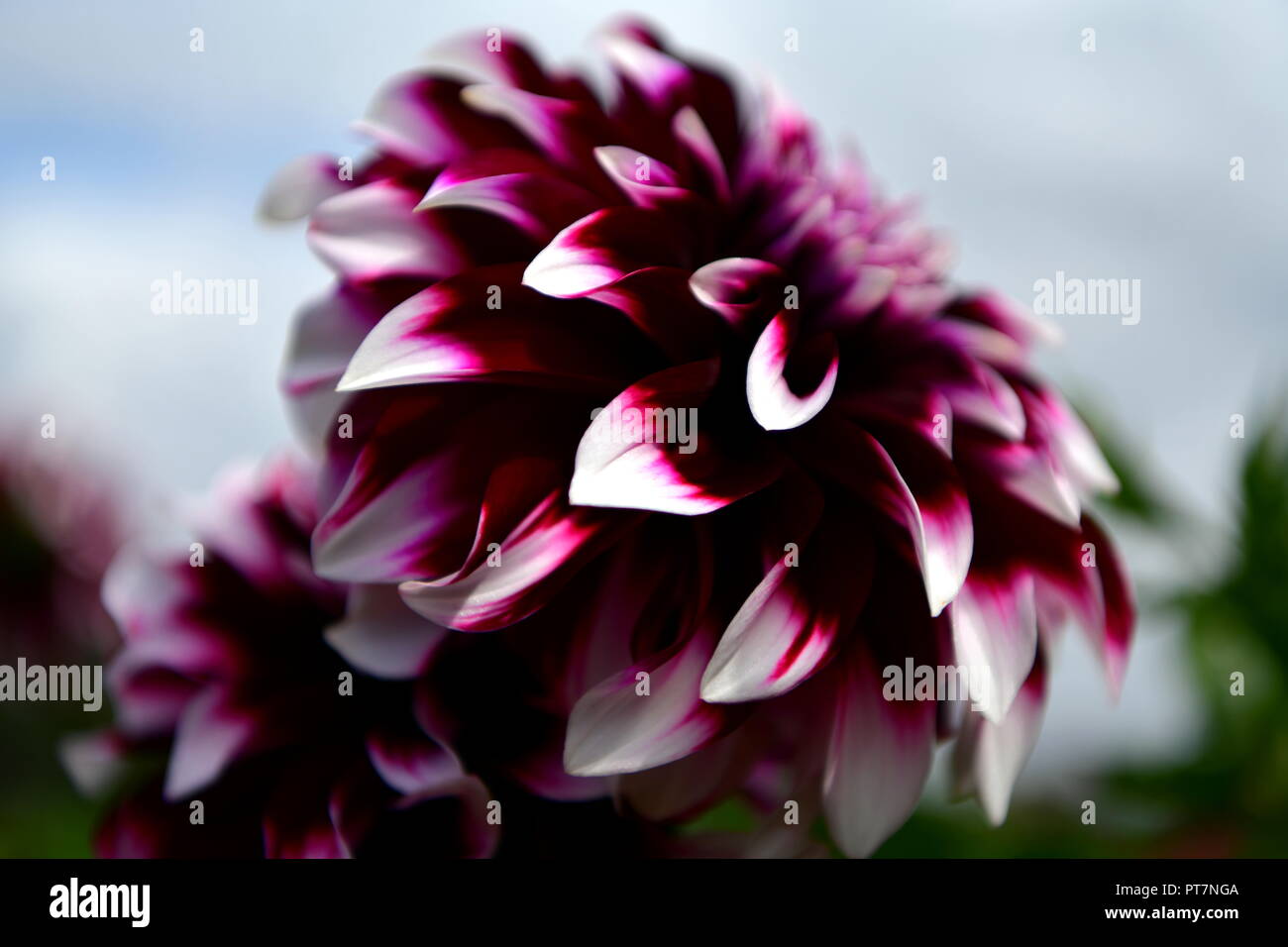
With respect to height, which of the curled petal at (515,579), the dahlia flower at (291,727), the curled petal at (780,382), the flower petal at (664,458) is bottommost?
the dahlia flower at (291,727)

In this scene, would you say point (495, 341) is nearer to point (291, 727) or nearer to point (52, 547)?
point (291, 727)

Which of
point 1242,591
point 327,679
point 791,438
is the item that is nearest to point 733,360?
point 791,438

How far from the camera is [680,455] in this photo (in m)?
0.20

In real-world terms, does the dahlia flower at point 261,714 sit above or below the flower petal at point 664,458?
below

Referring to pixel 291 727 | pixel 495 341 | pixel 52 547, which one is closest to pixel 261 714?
pixel 291 727

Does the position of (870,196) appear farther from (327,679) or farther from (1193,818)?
(1193,818)

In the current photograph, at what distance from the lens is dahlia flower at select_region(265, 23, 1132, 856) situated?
0.19 meters

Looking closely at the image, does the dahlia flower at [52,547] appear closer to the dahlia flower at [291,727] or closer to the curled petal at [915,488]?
the dahlia flower at [291,727]

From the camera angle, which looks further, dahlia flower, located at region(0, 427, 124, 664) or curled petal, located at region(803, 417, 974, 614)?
dahlia flower, located at region(0, 427, 124, 664)

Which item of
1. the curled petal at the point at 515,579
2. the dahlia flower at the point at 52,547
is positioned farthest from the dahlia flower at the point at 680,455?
the dahlia flower at the point at 52,547

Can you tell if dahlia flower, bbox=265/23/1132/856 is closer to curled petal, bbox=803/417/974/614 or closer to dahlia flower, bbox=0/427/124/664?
curled petal, bbox=803/417/974/614

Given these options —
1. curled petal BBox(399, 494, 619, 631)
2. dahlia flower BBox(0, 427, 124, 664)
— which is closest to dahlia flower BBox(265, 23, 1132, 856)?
curled petal BBox(399, 494, 619, 631)

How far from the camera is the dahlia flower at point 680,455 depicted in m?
0.19
